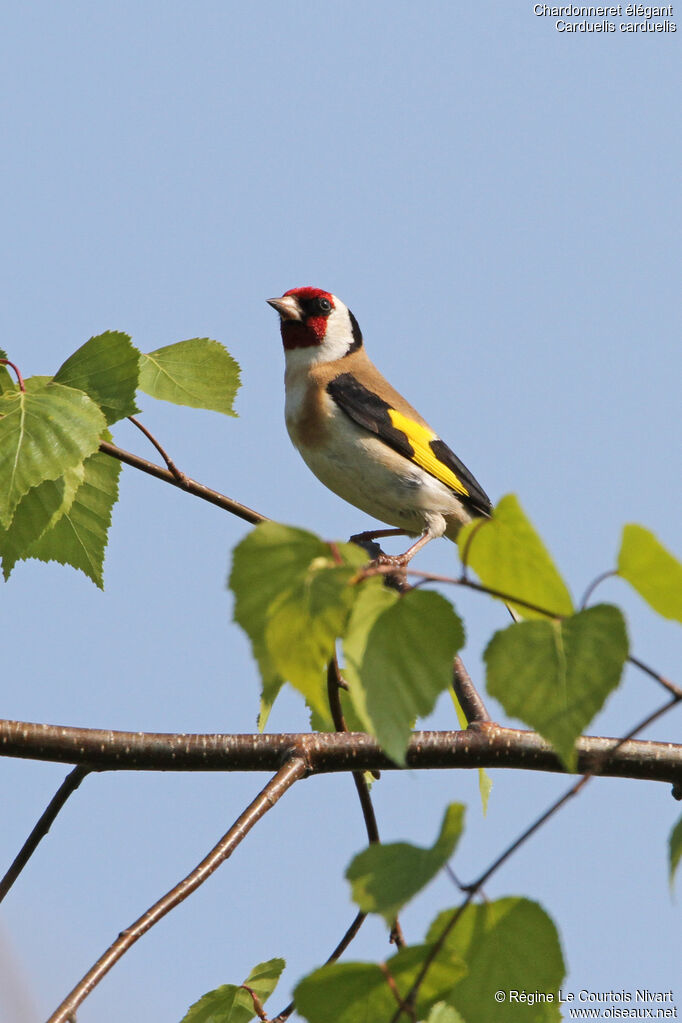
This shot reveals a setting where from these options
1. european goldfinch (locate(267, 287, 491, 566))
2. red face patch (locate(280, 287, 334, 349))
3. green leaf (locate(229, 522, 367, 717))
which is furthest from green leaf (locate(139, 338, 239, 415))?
red face patch (locate(280, 287, 334, 349))

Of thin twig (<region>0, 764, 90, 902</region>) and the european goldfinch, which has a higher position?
the european goldfinch

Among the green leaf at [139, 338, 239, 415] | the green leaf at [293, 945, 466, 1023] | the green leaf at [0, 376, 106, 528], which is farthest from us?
the green leaf at [139, 338, 239, 415]

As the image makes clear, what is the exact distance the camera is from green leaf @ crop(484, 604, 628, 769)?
134 cm

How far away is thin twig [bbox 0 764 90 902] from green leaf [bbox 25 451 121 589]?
18.6 inches

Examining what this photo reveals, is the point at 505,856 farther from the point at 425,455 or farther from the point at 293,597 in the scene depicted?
the point at 425,455

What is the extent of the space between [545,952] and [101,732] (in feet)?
4.10

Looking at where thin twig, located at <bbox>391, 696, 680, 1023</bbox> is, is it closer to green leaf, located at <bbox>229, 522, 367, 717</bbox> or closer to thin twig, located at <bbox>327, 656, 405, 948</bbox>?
green leaf, located at <bbox>229, 522, 367, 717</bbox>

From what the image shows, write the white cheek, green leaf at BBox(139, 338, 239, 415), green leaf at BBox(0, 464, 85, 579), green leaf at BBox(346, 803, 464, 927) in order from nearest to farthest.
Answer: green leaf at BBox(346, 803, 464, 927) < green leaf at BBox(0, 464, 85, 579) < green leaf at BBox(139, 338, 239, 415) < the white cheek

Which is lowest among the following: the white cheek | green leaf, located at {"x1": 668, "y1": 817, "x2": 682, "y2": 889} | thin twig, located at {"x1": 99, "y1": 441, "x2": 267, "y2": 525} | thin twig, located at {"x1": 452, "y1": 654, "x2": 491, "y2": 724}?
green leaf, located at {"x1": 668, "y1": 817, "x2": 682, "y2": 889}

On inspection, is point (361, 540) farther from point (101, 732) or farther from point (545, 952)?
point (545, 952)

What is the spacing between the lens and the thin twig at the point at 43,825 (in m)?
2.24

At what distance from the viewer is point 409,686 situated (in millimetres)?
1377

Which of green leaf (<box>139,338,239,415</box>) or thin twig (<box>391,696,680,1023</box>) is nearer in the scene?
thin twig (<box>391,696,680,1023</box>)

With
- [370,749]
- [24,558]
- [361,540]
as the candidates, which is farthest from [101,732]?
[361,540]
